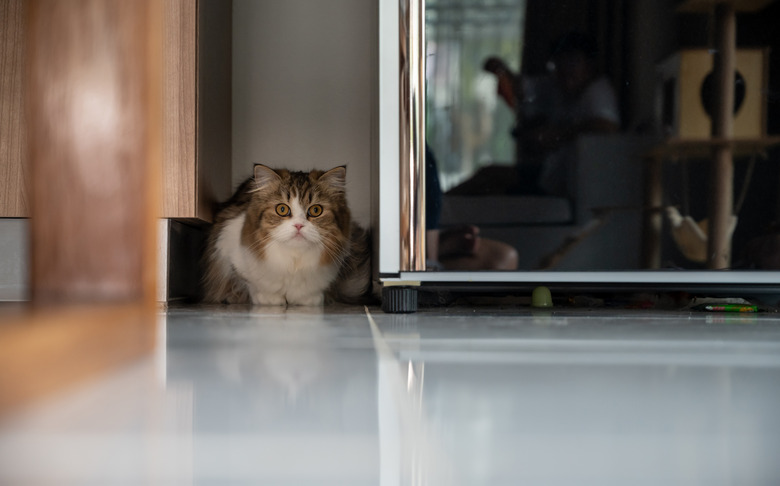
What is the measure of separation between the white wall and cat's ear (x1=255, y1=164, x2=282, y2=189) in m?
0.35

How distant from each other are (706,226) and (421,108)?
568mm

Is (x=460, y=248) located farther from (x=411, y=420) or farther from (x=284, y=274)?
(x=411, y=420)

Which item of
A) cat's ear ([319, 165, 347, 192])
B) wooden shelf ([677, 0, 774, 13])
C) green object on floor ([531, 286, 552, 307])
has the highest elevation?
wooden shelf ([677, 0, 774, 13])

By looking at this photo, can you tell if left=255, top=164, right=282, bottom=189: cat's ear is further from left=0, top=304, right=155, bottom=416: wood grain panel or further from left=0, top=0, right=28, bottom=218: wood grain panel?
left=0, top=304, right=155, bottom=416: wood grain panel

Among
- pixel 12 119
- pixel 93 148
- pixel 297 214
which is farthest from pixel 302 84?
pixel 93 148

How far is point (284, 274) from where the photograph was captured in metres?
1.55

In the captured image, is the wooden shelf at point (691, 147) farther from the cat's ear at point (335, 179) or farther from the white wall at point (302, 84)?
the white wall at point (302, 84)

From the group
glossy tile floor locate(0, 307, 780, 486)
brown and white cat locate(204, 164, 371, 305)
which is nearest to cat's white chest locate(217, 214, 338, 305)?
brown and white cat locate(204, 164, 371, 305)

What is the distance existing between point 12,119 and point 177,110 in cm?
42

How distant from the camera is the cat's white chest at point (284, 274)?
5.06 feet

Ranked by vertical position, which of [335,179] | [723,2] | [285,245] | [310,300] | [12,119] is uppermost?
[723,2]

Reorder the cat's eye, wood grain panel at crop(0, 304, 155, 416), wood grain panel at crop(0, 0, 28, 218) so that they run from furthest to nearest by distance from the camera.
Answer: the cat's eye → wood grain panel at crop(0, 0, 28, 218) → wood grain panel at crop(0, 304, 155, 416)

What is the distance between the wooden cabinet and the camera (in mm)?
1410

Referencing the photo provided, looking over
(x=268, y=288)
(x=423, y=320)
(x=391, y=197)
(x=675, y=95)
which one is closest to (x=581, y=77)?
(x=675, y=95)
